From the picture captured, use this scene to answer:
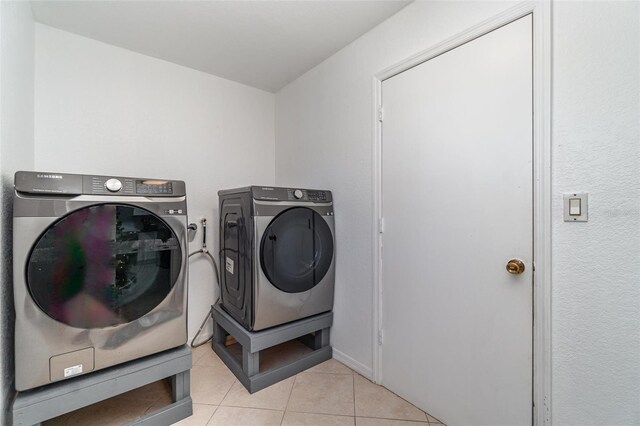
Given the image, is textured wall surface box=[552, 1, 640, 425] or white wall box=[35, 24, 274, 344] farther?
white wall box=[35, 24, 274, 344]

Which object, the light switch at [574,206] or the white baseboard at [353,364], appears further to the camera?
the white baseboard at [353,364]

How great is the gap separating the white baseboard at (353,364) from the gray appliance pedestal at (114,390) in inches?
40.6

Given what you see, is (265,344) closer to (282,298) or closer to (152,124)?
(282,298)

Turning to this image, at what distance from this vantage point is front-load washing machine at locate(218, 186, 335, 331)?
171 centimetres

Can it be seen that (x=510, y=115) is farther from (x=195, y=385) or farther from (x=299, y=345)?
(x=195, y=385)

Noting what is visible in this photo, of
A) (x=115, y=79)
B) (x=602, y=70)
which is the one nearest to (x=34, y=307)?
(x=115, y=79)

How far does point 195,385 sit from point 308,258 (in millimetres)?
1116

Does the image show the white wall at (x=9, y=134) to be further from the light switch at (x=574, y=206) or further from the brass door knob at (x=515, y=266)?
the light switch at (x=574, y=206)

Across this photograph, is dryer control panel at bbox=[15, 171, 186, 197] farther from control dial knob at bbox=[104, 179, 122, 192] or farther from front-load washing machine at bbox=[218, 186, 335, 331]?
front-load washing machine at bbox=[218, 186, 335, 331]

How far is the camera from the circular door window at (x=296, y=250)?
1754 millimetres

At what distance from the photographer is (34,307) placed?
44.3 inches

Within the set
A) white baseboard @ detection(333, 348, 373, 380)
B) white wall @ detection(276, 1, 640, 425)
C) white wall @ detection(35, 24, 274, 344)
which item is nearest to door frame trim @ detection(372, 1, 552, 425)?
white wall @ detection(276, 1, 640, 425)

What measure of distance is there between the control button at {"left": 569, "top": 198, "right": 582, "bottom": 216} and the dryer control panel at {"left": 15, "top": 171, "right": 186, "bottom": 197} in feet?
6.04

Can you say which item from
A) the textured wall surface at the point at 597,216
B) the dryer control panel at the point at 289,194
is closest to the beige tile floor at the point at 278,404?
the textured wall surface at the point at 597,216
